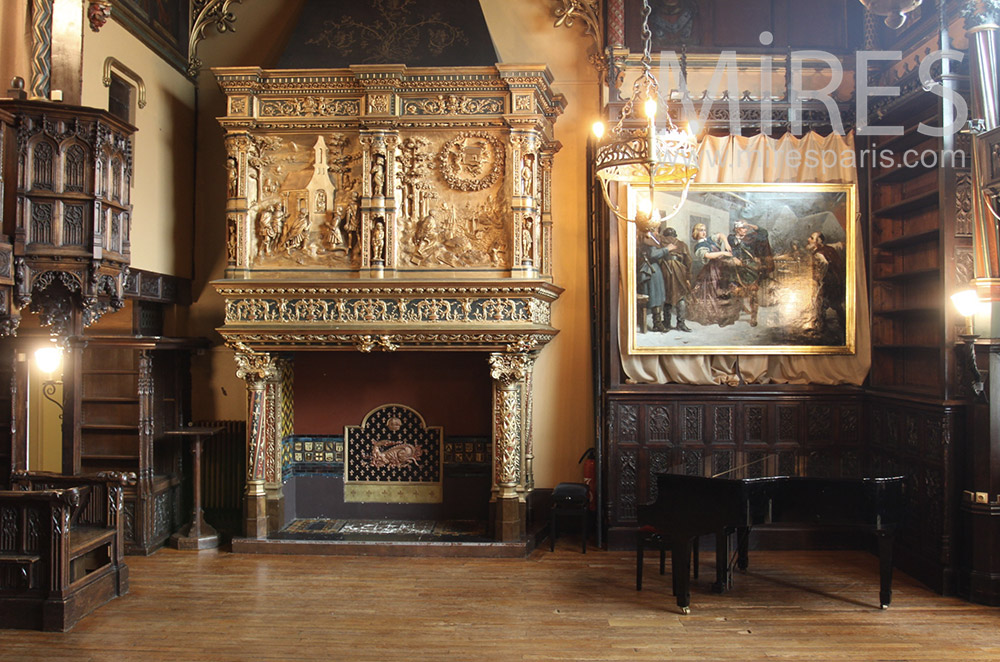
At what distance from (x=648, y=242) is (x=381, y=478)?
3702 mm

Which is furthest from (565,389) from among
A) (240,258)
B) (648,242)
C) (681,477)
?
(240,258)

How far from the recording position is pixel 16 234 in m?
4.93

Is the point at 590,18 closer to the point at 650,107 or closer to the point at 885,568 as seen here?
the point at 650,107

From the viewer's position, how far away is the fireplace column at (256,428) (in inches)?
282

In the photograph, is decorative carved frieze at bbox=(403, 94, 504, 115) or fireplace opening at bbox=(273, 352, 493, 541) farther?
fireplace opening at bbox=(273, 352, 493, 541)

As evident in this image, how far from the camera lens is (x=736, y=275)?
731 centimetres

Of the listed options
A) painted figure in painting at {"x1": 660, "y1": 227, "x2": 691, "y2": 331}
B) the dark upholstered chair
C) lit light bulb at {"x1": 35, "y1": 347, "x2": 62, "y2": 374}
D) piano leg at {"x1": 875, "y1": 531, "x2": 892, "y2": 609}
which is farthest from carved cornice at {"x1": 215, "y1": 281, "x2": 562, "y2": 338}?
piano leg at {"x1": 875, "y1": 531, "x2": 892, "y2": 609}

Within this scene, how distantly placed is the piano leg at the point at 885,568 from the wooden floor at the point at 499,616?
0.41 feet

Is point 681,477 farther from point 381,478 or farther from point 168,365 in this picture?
point 168,365

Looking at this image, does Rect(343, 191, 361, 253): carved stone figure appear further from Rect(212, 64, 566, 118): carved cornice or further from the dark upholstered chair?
the dark upholstered chair

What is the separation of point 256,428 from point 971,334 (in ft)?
20.5

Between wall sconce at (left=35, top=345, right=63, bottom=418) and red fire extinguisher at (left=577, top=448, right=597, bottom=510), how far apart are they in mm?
4861

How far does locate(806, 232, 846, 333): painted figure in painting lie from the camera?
7.21m

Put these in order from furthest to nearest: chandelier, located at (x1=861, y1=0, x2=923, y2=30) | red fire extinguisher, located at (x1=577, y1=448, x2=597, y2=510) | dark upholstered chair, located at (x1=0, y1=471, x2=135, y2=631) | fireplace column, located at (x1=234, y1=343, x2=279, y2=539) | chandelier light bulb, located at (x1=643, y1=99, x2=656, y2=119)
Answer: red fire extinguisher, located at (x1=577, y1=448, x2=597, y2=510), fireplace column, located at (x1=234, y1=343, x2=279, y2=539), dark upholstered chair, located at (x1=0, y1=471, x2=135, y2=631), chandelier light bulb, located at (x1=643, y1=99, x2=656, y2=119), chandelier, located at (x1=861, y1=0, x2=923, y2=30)
